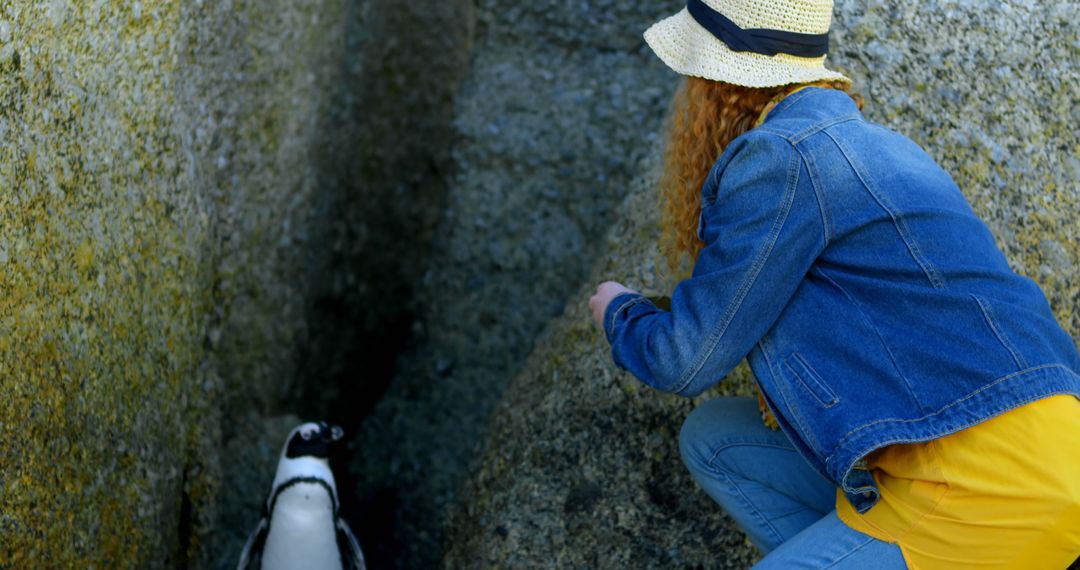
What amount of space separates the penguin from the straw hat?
1.69 m

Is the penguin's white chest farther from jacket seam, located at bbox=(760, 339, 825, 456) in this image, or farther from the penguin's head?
jacket seam, located at bbox=(760, 339, 825, 456)

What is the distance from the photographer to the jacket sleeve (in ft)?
4.69

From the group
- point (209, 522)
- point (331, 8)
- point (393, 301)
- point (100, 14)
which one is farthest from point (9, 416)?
point (393, 301)

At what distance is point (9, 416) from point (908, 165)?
152cm

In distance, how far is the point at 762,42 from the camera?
5.14 ft

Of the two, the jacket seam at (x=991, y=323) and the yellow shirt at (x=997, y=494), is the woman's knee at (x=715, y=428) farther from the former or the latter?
the jacket seam at (x=991, y=323)

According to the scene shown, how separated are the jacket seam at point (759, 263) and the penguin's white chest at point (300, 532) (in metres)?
1.60

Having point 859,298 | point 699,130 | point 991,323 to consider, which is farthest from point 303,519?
point 991,323

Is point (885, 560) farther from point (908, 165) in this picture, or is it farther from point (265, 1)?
point (265, 1)

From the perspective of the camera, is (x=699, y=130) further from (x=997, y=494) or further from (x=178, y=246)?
(x=178, y=246)

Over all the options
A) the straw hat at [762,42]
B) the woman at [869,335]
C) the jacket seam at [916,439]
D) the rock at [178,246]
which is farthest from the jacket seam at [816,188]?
the rock at [178,246]

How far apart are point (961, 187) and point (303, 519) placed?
1.74 m

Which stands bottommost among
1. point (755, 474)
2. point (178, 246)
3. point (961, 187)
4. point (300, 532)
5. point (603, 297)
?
point (300, 532)

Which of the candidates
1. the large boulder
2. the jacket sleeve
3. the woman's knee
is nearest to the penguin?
the large boulder
